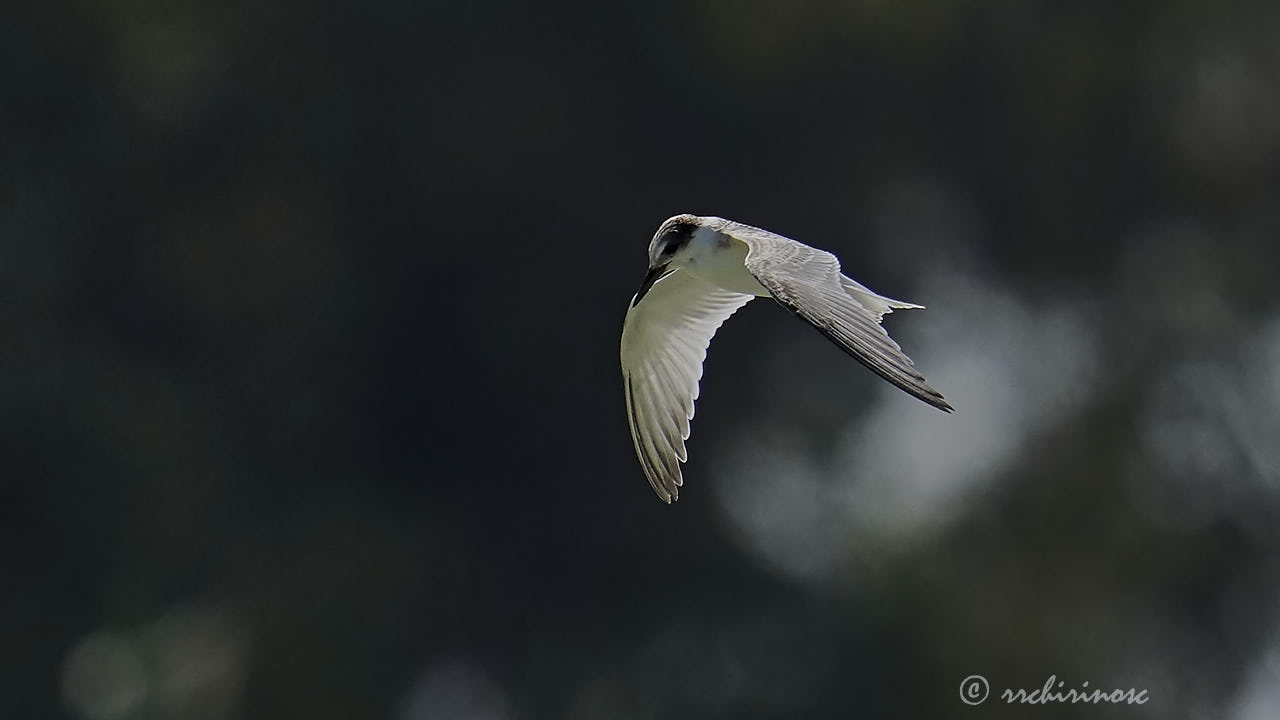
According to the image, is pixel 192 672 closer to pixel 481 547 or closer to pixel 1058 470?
pixel 481 547

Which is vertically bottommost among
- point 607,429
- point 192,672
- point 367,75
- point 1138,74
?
point 192,672

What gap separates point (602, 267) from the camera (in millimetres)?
13352

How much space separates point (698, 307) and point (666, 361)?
0.24 metres

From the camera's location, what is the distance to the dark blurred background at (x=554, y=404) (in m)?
13.3

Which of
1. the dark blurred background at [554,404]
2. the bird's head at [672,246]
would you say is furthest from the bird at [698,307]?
the dark blurred background at [554,404]

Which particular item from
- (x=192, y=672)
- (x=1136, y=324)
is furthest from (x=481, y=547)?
(x=1136, y=324)

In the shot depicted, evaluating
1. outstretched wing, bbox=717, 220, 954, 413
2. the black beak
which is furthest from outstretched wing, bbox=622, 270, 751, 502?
outstretched wing, bbox=717, 220, 954, 413

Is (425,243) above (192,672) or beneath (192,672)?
above

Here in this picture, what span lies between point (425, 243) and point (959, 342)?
4.24 m

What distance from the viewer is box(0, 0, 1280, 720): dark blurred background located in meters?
13.3

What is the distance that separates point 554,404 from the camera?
44.6 ft
